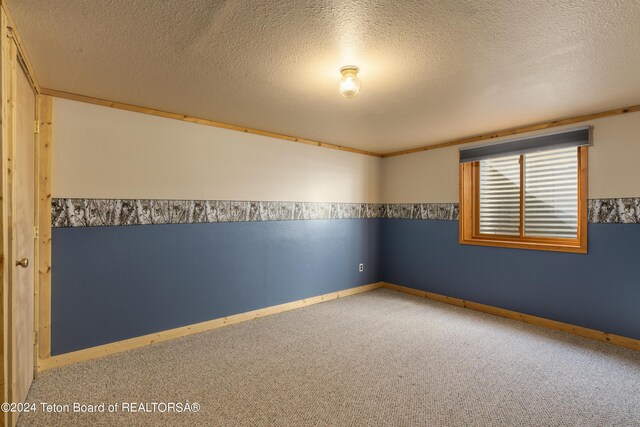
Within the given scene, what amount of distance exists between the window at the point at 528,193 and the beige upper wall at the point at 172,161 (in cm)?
186

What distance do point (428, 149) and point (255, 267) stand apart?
291cm

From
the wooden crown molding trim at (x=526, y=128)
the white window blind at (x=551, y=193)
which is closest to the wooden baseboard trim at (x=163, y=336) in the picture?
the wooden crown molding trim at (x=526, y=128)

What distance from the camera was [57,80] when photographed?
8.22ft

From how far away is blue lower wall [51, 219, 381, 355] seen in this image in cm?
278

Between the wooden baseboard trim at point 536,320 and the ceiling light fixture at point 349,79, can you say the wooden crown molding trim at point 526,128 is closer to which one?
the wooden baseboard trim at point 536,320

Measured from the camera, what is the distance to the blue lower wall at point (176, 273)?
278cm

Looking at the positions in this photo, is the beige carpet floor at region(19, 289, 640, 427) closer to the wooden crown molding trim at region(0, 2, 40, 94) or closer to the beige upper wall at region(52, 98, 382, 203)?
the beige upper wall at region(52, 98, 382, 203)

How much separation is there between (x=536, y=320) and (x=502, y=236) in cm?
102

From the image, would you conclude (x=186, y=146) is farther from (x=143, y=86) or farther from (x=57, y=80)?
(x=57, y=80)

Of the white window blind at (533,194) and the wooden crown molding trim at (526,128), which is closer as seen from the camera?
the wooden crown molding trim at (526,128)

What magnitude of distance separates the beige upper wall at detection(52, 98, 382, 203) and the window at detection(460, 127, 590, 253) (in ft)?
6.10

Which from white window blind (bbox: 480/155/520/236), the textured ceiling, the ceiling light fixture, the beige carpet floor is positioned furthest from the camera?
white window blind (bbox: 480/155/520/236)

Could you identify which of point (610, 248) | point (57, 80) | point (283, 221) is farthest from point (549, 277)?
point (57, 80)

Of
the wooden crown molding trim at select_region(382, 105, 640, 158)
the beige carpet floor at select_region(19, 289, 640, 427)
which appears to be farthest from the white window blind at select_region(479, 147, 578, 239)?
the beige carpet floor at select_region(19, 289, 640, 427)
